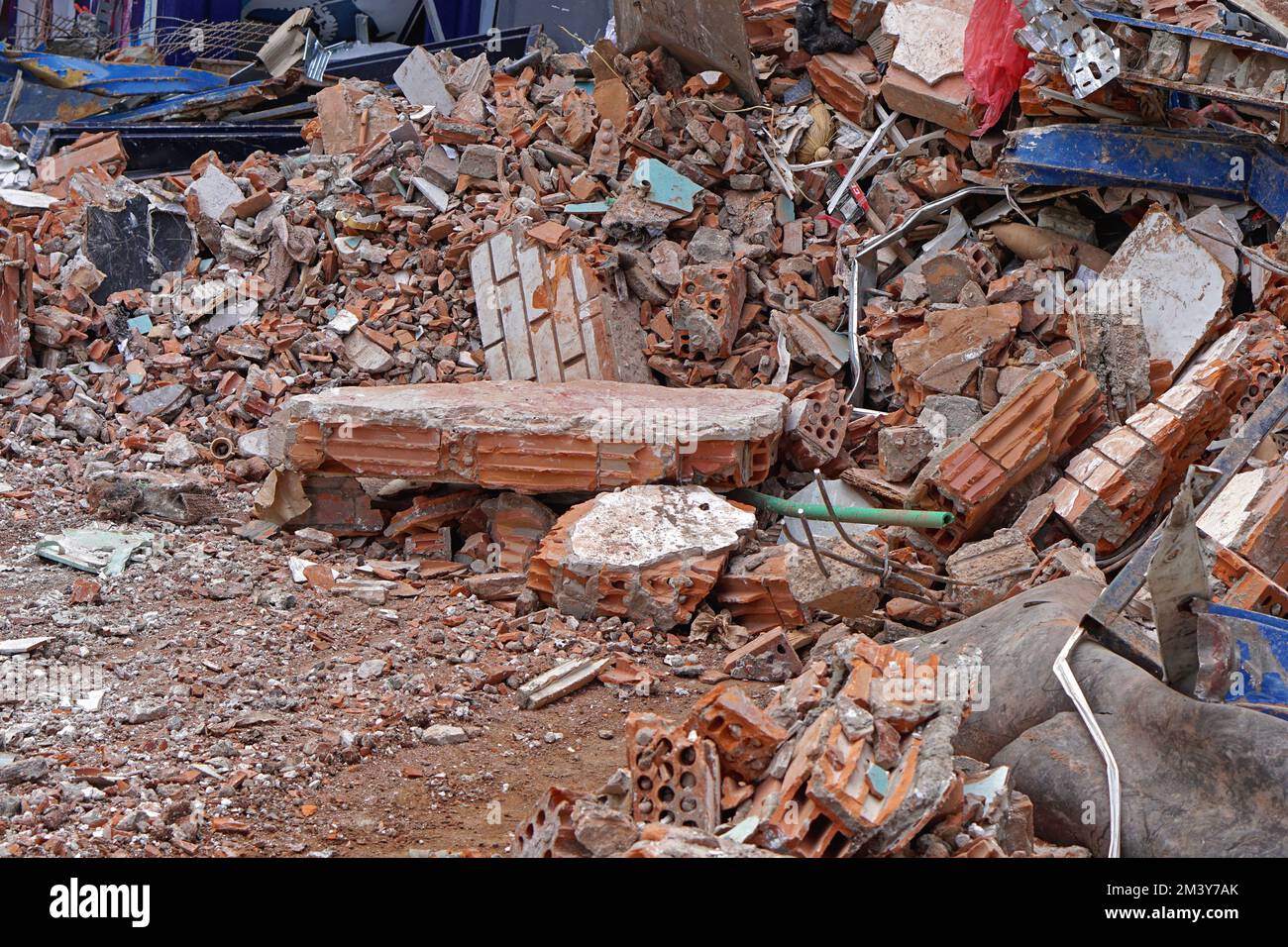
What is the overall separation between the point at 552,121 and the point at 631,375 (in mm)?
2713

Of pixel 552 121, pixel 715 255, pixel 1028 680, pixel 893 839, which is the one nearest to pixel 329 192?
pixel 552 121

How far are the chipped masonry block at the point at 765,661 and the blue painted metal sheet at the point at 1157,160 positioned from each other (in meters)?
3.86

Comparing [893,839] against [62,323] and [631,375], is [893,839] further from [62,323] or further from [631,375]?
[62,323]

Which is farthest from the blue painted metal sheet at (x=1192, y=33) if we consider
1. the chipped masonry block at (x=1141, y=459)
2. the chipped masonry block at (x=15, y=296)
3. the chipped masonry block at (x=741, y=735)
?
the chipped masonry block at (x=15, y=296)

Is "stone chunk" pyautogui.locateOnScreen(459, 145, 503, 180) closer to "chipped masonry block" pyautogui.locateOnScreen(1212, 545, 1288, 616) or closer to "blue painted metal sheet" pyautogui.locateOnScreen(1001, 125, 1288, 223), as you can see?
"blue painted metal sheet" pyautogui.locateOnScreen(1001, 125, 1288, 223)

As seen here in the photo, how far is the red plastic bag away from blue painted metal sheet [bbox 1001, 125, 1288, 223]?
0.60 metres

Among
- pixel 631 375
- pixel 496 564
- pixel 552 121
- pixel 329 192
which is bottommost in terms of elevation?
pixel 496 564

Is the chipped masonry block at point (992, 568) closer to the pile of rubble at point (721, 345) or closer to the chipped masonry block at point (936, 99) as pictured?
the pile of rubble at point (721, 345)

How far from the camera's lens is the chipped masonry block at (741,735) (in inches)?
151

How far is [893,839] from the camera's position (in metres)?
3.37

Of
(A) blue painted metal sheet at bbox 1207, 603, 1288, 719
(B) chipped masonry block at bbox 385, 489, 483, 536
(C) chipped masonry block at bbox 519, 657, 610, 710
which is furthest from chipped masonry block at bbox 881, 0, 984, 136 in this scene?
(A) blue painted metal sheet at bbox 1207, 603, 1288, 719

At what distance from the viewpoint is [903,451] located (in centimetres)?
699

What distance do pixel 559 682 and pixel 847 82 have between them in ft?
18.0

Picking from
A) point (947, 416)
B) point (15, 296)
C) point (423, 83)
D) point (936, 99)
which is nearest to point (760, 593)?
point (947, 416)
